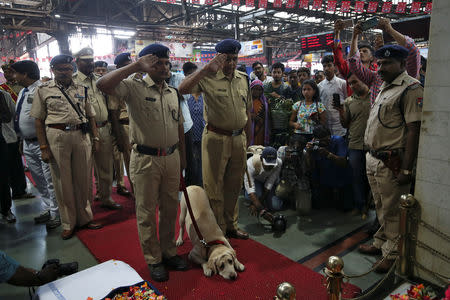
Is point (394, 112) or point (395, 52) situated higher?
point (395, 52)

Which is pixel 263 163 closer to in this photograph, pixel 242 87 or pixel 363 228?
pixel 242 87

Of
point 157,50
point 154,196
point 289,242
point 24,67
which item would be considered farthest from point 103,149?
point 289,242

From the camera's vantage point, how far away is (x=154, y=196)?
253 cm

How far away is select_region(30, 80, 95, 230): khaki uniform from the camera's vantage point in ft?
10.4

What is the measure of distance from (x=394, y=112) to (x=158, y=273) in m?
2.49

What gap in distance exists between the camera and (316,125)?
4059 mm

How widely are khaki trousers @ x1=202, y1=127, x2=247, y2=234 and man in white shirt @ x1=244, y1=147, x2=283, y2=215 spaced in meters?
0.42

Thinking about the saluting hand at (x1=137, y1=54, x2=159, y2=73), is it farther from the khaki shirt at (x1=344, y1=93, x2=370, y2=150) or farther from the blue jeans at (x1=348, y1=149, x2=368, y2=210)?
the blue jeans at (x1=348, y1=149, x2=368, y2=210)

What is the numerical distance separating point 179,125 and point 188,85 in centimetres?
40

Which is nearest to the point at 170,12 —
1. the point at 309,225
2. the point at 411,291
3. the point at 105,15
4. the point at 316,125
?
the point at 105,15

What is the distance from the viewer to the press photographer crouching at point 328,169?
3771mm

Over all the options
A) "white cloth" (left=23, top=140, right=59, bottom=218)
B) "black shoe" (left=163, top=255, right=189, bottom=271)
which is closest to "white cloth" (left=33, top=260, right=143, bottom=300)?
"black shoe" (left=163, top=255, right=189, bottom=271)

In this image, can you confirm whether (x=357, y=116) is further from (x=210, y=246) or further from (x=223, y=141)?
(x=210, y=246)

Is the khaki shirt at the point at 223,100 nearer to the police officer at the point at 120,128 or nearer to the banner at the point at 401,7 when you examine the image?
the police officer at the point at 120,128
